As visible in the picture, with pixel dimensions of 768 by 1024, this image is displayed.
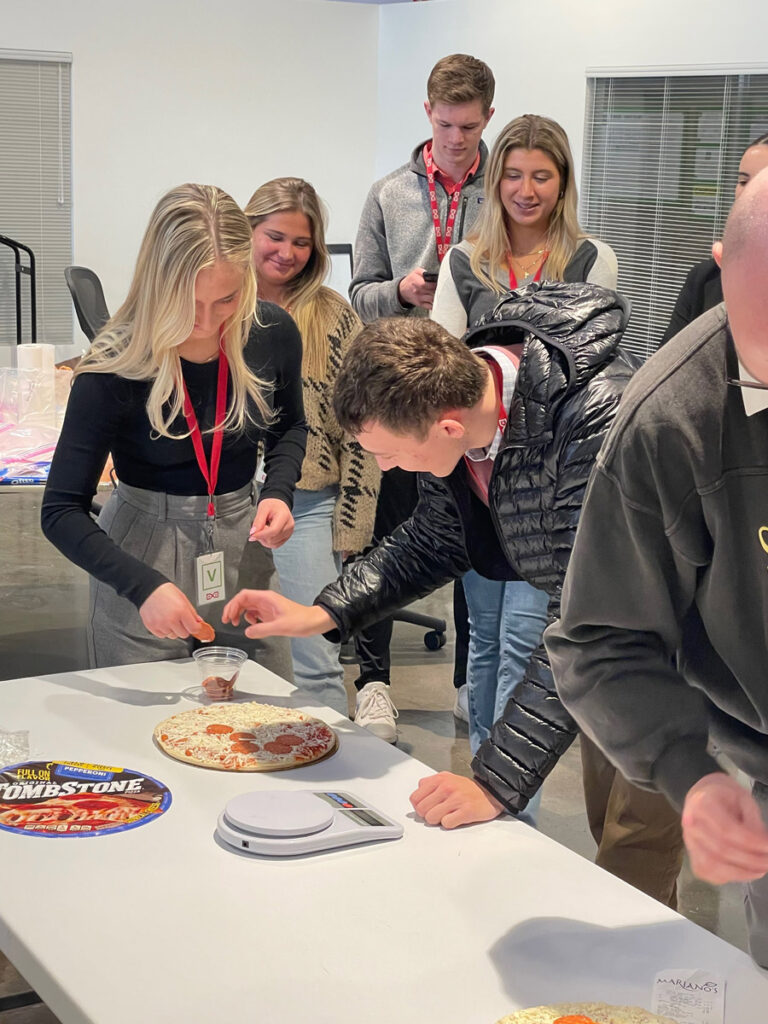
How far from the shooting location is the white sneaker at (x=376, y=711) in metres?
3.66

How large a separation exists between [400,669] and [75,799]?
2875mm

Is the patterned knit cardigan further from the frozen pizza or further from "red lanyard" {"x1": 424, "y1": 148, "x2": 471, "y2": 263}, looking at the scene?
the frozen pizza

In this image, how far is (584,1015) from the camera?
4.08 ft

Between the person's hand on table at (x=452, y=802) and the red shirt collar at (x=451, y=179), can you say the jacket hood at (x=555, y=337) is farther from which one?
the red shirt collar at (x=451, y=179)

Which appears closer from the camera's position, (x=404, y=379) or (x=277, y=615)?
(x=404, y=379)

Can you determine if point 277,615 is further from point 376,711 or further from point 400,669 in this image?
point 400,669

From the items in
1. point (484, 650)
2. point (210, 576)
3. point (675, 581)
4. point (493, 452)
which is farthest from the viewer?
point (484, 650)

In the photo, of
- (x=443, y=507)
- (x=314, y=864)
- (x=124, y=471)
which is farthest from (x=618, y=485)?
(x=124, y=471)

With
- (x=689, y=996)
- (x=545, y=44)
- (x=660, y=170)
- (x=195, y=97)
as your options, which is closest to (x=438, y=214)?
(x=689, y=996)

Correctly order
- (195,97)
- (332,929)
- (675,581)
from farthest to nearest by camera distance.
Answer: (195,97) < (332,929) < (675,581)

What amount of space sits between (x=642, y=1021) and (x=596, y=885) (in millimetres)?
283

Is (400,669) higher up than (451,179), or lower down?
lower down

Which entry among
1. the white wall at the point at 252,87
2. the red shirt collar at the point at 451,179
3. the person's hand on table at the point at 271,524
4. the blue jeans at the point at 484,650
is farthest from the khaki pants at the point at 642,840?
the white wall at the point at 252,87

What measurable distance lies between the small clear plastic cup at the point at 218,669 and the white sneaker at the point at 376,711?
159 cm
